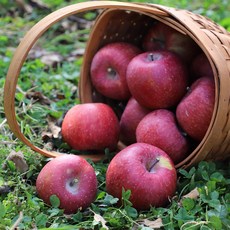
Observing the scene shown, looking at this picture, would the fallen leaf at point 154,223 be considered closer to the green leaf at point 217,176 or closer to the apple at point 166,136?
the green leaf at point 217,176

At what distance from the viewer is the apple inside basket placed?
1.91 metres

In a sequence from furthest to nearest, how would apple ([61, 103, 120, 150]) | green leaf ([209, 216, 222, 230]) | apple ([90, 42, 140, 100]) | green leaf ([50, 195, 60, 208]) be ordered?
apple ([90, 42, 140, 100]) → apple ([61, 103, 120, 150]) → green leaf ([50, 195, 60, 208]) → green leaf ([209, 216, 222, 230])

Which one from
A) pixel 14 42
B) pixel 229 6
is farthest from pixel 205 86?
pixel 229 6

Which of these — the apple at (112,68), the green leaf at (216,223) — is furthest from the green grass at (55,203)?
the apple at (112,68)

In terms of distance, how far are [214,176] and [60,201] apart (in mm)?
508

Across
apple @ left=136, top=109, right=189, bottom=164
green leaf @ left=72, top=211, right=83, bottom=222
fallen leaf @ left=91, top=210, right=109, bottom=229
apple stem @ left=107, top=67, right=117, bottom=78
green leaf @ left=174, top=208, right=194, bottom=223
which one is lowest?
green leaf @ left=72, top=211, right=83, bottom=222

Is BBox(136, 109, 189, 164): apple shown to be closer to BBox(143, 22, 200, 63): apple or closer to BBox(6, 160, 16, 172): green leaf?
BBox(143, 22, 200, 63): apple

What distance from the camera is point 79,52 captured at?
3260 millimetres

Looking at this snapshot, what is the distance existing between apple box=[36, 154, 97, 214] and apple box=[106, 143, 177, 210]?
0.07m

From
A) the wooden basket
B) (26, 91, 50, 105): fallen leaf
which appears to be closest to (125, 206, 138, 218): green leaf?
the wooden basket

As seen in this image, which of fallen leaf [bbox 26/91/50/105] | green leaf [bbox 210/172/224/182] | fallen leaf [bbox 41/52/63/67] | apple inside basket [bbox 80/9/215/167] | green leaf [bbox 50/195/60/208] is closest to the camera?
green leaf [bbox 50/195/60/208]

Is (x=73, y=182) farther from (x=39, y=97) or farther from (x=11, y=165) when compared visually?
(x=39, y=97)

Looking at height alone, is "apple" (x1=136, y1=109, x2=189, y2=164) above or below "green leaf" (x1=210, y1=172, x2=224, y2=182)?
above

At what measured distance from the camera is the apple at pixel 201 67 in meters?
2.00
